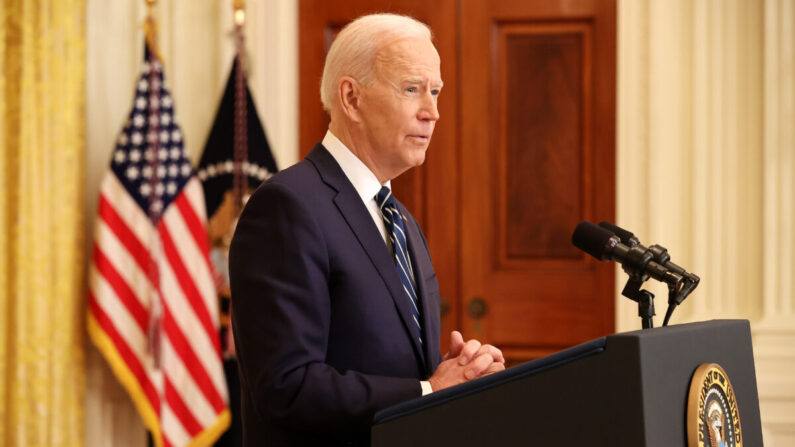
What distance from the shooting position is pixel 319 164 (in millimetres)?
1774

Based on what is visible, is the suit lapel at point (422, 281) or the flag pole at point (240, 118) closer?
the suit lapel at point (422, 281)

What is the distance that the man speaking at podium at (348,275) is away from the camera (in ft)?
4.94

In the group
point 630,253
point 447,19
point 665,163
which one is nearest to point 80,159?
point 447,19

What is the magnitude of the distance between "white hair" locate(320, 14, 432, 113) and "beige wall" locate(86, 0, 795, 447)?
2338mm

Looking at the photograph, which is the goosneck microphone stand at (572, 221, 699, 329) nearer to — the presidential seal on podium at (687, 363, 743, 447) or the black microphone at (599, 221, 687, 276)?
the black microphone at (599, 221, 687, 276)

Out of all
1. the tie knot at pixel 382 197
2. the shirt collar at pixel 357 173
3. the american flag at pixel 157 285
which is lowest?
the american flag at pixel 157 285

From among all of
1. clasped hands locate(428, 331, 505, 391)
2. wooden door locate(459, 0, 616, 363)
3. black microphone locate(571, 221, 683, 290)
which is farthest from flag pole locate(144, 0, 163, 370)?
black microphone locate(571, 221, 683, 290)

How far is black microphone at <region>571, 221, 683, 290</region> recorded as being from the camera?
1478 mm

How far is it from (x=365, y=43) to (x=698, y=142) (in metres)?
2.56

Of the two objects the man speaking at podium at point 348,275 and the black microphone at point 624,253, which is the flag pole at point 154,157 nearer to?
the man speaking at podium at point 348,275

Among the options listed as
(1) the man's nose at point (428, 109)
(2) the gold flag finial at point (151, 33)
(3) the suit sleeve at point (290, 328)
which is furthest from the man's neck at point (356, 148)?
(2) the gold flag finial at point (151, 33)

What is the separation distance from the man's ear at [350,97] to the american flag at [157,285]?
208cm

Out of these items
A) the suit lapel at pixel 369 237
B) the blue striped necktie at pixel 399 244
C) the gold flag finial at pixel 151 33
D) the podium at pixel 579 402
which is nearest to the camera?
the podium at pixel 579 402

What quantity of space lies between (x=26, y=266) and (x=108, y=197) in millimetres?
451
